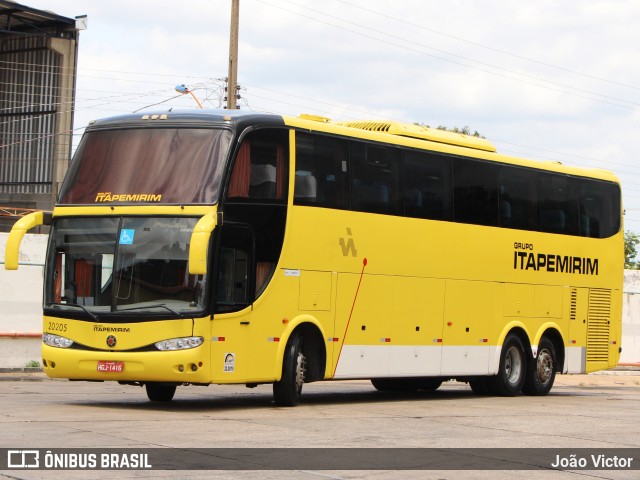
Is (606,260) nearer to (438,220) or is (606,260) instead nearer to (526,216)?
(526,216)

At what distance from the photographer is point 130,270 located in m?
17.1

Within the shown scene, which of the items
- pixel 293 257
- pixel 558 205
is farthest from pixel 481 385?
pixel 293 257

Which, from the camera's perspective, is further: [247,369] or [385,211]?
[385,211]

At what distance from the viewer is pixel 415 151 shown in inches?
834

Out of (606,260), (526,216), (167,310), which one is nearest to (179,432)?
(167,310)

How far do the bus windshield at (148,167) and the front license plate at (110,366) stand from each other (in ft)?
7.17

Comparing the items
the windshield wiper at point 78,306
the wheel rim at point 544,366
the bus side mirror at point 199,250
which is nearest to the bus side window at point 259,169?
the bus side mirror at point 199,250

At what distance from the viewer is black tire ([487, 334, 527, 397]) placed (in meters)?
23.3

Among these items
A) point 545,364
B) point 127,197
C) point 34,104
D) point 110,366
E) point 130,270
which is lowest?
point 545,364

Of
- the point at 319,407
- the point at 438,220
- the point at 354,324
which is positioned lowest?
the point at 319,407

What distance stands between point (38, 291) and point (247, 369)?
12934 mm

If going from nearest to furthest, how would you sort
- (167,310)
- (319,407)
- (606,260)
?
(167,310), (319,407), (606,260)

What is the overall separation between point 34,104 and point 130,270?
34718 millimetres

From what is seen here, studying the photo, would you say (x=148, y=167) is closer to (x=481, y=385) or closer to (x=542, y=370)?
(x=481, y=385)
